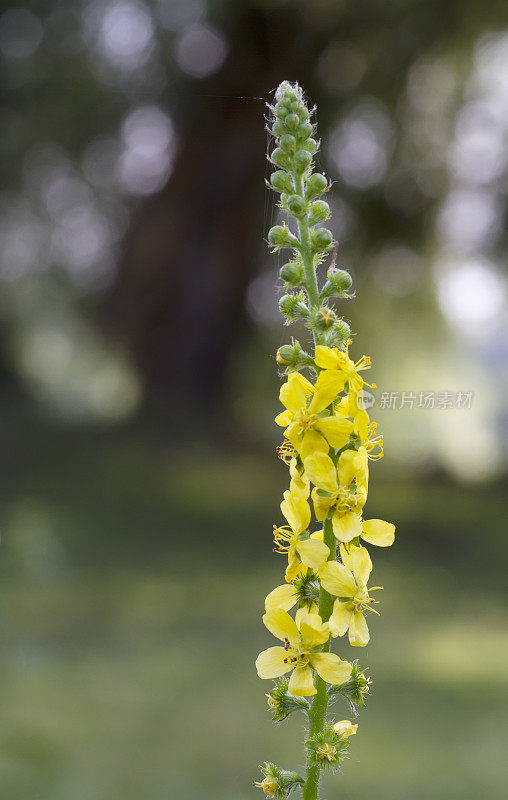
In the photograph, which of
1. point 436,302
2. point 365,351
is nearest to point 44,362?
point 365,351

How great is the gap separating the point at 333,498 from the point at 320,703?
0.16 meters

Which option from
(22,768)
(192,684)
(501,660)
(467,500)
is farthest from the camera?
(467,500)

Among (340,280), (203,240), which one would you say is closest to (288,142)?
(340,280)

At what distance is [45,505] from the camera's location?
2.27 m

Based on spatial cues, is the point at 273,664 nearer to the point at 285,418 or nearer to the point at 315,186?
the point at 285,418

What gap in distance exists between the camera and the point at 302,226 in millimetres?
517

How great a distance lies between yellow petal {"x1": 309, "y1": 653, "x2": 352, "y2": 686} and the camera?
18.4 inches

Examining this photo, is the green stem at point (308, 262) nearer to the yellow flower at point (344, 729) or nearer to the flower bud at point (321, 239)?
the flower bud at point (321, 239)

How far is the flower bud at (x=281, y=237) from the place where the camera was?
1.68 ft

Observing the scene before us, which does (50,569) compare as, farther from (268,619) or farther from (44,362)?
(268,619)

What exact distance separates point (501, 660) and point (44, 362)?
1734 millimetres

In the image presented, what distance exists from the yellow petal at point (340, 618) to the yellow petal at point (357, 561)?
2cm

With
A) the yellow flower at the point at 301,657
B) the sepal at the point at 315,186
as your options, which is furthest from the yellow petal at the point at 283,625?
the sepal at the point at 315,186

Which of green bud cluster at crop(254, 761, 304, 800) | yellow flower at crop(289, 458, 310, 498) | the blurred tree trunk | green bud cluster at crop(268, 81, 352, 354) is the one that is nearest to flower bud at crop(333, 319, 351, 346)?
green bud cluster at crop(268, 81, 352, 354)
